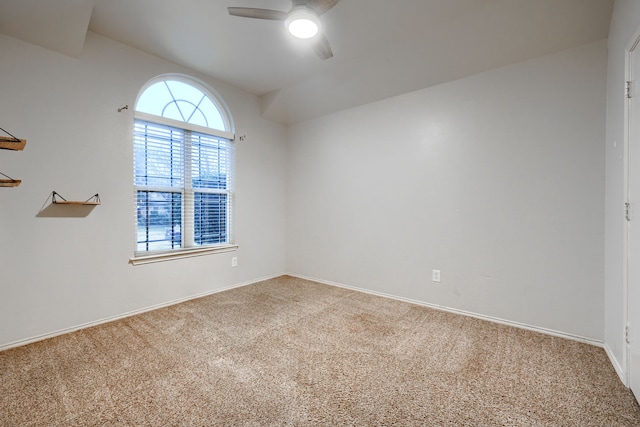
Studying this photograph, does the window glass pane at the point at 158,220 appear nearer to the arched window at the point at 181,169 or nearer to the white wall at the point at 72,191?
the arched window at the point at 181,169

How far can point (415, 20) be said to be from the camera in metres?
2.45

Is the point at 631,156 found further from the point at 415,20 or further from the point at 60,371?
the point at 60,371

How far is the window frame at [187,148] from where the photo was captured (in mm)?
3019

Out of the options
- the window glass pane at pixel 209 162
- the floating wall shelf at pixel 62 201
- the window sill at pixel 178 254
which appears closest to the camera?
the floating wall shelf at pixel 62 201

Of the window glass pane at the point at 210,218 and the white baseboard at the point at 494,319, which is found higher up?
the window glass pane at the point at 210,218

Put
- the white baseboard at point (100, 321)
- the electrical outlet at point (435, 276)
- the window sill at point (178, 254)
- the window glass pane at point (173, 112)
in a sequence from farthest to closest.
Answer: the window glass pane at point (173, 112)
the electrical outlet at point (435, 276)
the window sill at point (178, 254)
the white baseboard at point (100, 321)

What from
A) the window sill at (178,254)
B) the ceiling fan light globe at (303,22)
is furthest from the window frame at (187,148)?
the ceiling fan light globe at (303,22)

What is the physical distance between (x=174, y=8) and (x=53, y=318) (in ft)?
9.30

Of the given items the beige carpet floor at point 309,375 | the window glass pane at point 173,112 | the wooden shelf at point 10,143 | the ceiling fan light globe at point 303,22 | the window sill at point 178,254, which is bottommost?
the beige carpet floor at point 309,375

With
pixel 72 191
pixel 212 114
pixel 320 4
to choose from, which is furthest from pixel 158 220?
pixel 320 4

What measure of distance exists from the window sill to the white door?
375 centimetres

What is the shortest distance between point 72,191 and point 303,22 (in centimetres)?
246

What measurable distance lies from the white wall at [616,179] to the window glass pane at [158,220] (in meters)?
3.99

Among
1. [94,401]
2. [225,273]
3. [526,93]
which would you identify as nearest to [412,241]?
[526,93]
